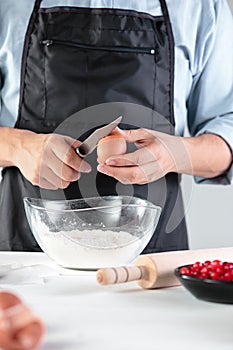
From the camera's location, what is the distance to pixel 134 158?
1.53 meters

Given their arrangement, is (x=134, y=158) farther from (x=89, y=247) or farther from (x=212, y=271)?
(x=212, y=271)

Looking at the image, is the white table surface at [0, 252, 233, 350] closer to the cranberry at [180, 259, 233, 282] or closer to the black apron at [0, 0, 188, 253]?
the cranberry at [180, 259, 233, 282]

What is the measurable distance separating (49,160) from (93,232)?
272 millimetres

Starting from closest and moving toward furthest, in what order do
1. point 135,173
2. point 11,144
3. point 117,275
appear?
point 117,275 → point 135,173 → point 11,144

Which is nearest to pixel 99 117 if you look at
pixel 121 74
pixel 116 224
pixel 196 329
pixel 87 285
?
pixel 121 74

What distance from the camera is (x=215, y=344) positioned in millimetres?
845

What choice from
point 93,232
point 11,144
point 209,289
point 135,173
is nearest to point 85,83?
point 11,144

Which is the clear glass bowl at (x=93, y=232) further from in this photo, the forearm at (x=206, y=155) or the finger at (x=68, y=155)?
the forearm at (x=206, y=155)

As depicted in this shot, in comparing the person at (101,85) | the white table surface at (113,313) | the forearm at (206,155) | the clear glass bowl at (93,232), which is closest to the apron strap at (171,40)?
the person at (101,85)

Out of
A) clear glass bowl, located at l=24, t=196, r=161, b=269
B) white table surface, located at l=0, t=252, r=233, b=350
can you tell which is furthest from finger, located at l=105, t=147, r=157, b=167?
white table surface, located at l=0, t=252, r=233, b=350

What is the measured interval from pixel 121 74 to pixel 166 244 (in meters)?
0.42

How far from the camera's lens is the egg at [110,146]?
56.5 inches

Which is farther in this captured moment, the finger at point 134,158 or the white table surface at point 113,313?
the finger at point 134,158

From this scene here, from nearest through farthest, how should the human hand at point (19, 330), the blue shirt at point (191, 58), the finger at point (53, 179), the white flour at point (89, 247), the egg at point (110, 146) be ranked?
the human hand at point (19, 330), the white flour at point (89, 247), the egg at point (110, 146), the finger at point (53, 179), the blue shirt at point (191, 58)
